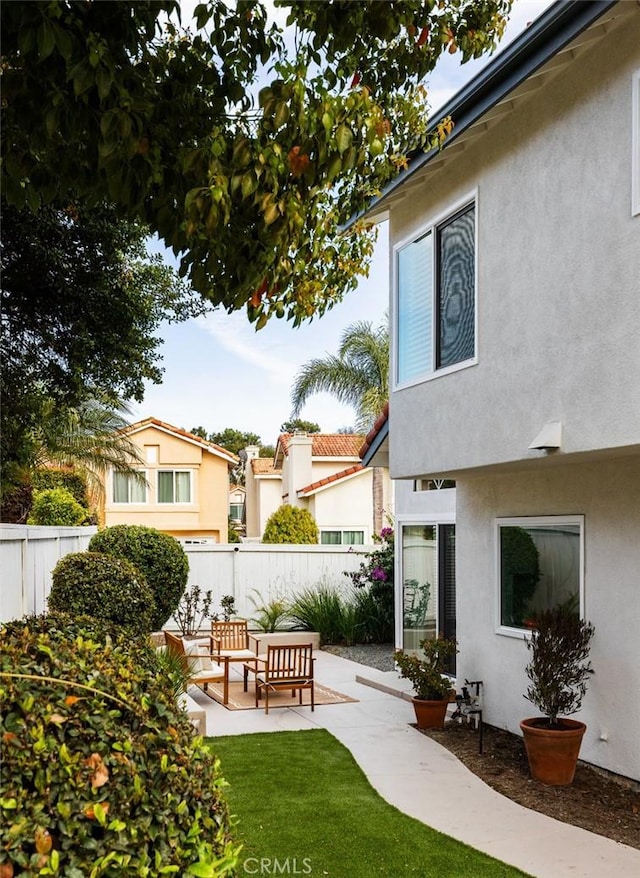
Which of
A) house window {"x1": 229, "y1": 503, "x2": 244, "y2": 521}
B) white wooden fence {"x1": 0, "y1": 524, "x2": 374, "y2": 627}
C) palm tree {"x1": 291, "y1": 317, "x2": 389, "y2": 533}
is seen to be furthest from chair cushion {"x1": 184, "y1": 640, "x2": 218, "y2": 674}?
house window {"x1": 229, "y1": 503, "x2": 244, "y2": 521}

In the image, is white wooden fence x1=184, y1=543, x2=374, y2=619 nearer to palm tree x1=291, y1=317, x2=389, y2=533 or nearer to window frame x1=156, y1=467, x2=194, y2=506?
palm tree x1=291, y1=317, x2=389, y2=533

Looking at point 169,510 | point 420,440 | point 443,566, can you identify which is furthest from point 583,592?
point 169,510

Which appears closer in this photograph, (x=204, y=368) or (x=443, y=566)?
(x=443, y=566)

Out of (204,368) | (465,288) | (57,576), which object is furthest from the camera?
(204,368)

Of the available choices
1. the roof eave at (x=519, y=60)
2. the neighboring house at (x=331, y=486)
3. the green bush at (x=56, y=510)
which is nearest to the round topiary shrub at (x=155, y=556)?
the roof eave at (x=519, y=60)

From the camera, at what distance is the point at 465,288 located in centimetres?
1019

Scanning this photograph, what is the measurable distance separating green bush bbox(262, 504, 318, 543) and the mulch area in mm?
18690

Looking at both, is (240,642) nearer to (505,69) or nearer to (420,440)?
(420,440)

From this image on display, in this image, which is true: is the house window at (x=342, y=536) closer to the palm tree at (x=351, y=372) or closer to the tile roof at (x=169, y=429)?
the palm tree at (x=351, y=372)

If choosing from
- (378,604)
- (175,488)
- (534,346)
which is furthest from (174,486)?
(534,346)

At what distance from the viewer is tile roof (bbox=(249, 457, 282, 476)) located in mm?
44312

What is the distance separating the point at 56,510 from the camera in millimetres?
33719

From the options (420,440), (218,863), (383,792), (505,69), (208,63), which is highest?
(505,69)

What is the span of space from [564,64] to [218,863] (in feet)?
24.5
